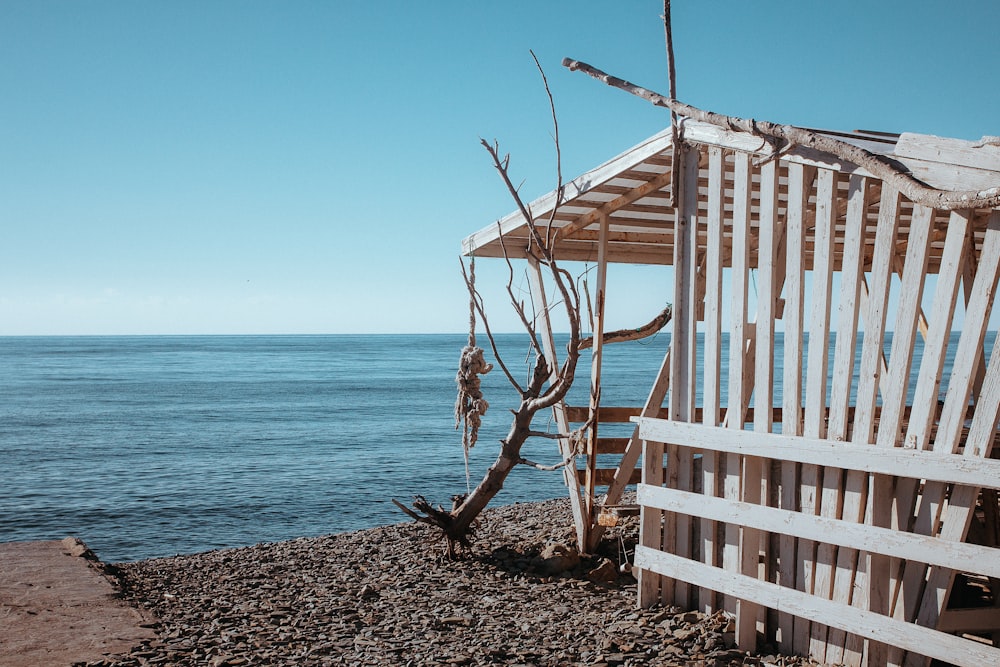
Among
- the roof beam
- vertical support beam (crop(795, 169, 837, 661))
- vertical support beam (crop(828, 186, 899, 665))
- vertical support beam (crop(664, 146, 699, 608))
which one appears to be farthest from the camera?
the roof beam

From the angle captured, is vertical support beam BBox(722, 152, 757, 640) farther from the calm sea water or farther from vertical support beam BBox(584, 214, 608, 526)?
the calm sea water

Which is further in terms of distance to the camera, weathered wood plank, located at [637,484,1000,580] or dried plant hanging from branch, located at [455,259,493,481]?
dried plant hanging from branch, located at [455,259,493,481]

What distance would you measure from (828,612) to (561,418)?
4.05 meters

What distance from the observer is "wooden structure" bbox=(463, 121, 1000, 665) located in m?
4.65

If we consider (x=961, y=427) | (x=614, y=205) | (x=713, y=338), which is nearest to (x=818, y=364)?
(x=713, y=338)

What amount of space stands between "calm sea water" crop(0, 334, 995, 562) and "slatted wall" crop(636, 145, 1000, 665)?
9.92 metres

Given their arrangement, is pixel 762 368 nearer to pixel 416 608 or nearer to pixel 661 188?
pixel 661 188

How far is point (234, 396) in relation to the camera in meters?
49.4

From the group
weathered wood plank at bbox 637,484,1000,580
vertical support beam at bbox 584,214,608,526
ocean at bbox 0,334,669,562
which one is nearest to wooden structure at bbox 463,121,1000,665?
weathered wood plank at bbox 637,484,1000,580

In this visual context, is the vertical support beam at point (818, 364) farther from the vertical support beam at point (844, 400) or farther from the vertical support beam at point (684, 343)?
the vertical support beam at point (684, 343)

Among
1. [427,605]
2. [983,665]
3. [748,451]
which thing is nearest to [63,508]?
[427,605]

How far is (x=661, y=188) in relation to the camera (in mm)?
7691

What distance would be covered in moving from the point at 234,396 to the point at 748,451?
155ft

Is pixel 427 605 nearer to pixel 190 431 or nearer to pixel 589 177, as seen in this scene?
pixel 589 177
